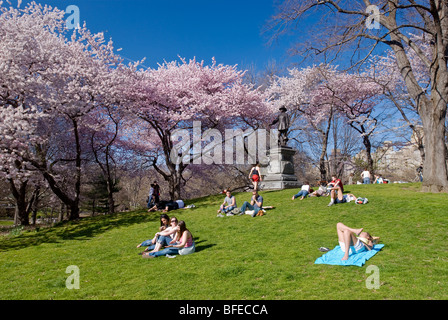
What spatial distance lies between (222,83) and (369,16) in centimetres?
1250

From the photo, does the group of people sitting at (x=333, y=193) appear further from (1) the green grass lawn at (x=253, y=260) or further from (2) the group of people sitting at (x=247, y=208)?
(2) the group of people sitting at (x=247, y=208)

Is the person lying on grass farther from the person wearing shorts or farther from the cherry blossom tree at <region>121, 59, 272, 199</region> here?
the cherry blossom tree at <region>121, 59, 272, 199</region>

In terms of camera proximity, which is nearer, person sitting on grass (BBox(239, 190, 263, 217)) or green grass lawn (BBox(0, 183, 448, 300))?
green grass lawn (BBox(0, 183, 448, 300))

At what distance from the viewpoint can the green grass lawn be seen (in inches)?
204

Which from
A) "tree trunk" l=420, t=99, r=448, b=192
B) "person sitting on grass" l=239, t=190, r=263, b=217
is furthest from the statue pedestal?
"tree trunk" l=420, t=99, r=448, b=192

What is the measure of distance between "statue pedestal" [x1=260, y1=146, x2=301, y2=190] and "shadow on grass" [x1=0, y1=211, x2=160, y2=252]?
7548mm

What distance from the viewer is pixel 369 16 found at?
1399 centimetres

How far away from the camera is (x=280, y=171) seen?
18.4 meters

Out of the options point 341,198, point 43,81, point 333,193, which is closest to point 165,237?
point 333,193

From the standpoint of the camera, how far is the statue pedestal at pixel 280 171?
18239mm

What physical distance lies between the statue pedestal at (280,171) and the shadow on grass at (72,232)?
7.55 m

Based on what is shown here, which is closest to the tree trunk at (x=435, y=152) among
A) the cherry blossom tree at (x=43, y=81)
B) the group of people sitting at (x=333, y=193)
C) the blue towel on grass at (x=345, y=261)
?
the group of people sitting at (x=333, y=193)

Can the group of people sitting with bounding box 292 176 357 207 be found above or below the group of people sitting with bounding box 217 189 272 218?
above
